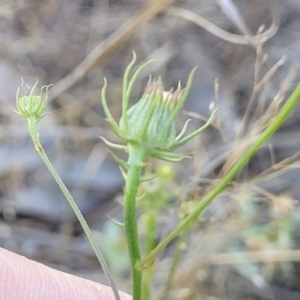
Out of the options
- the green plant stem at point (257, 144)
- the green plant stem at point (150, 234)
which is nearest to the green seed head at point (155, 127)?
the green plant stem at point (257, 144)

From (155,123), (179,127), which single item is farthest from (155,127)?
(179,127)

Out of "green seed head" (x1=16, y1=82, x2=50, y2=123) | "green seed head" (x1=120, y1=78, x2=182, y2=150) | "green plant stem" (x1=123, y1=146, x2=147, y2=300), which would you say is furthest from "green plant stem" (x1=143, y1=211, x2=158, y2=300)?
"green seed head" (x1=16, y1=82, x2=50, y2=123)

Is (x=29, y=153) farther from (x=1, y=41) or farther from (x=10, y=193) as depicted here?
(x=1, y=41)

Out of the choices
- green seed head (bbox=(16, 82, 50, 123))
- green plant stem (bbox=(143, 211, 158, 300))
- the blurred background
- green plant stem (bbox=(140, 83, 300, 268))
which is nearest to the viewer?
green plant stem (bbox=(140, 83, 300, 268))

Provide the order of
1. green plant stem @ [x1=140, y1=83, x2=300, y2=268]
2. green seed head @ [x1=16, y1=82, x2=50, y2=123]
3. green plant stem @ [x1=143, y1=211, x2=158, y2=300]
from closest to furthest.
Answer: green plant stem @ [x1=140, y1=83, x2=300, y2=268] → green seed head @ [x1=16, y1=82, x2=50, y2=123] → green plant stem @ [x1=143, y1=211, x2=158, y2=300]

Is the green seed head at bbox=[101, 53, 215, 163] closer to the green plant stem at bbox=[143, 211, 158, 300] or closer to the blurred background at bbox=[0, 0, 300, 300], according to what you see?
the green plant stem at bbox=[143, 211, 158, 300]

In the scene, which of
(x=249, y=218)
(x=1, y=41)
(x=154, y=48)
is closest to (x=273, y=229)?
(x=249, y=218)
